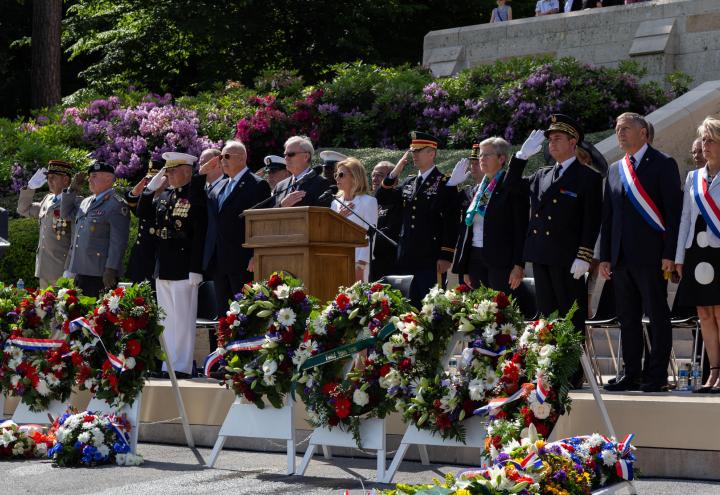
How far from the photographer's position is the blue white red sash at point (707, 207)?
349 inches

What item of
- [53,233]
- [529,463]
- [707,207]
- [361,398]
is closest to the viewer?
[529,463]

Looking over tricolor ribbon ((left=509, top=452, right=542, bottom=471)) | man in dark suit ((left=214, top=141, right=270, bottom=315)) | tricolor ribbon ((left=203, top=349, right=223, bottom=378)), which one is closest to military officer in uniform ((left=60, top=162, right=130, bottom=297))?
man in dark suit ((left=214, top=141, right=270, bottom=315))

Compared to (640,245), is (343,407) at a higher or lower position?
lower

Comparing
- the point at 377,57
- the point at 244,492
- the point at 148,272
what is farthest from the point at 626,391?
the point at 377,57

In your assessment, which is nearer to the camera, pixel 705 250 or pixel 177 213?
pixel 705 250

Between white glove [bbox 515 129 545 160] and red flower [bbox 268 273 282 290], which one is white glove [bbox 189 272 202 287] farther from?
white glove [bbox 515 129 545 160]

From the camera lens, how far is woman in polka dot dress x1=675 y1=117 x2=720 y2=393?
888cm

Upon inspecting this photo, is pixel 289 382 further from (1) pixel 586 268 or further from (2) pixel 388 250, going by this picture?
(2) pixel 388 250

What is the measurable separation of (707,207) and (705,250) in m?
0.30

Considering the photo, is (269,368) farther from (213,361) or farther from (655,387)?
(655,387)

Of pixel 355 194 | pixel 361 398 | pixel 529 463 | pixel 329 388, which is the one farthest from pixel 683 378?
pixel 529 463

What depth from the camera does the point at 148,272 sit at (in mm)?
12141

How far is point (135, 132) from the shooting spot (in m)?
20.5

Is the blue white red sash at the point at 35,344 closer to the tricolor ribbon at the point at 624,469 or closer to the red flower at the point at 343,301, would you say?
the red flower at the point at 343,301
